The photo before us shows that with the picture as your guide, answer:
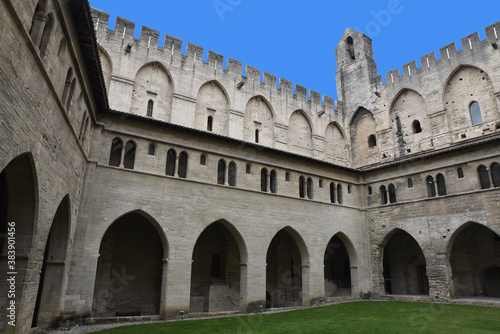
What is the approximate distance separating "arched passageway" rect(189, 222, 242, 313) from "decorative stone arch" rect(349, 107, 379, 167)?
42.1 feet

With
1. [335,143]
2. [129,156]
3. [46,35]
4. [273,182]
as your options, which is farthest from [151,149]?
[335,143]

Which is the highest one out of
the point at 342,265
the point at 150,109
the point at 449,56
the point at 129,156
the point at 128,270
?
the point at 449,56

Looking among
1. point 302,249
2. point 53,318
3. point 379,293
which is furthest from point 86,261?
point 379,293

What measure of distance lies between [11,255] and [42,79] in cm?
421

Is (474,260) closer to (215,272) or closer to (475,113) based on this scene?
(475,113)

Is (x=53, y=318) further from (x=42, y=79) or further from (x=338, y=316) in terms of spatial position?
(x=338, y=316)

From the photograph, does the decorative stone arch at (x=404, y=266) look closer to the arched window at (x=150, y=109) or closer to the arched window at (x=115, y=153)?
the arched window at (x=150, y=109)

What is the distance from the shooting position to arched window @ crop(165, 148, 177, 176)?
16688mm

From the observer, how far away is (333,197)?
22234 mm

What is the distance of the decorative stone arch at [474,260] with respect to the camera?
2055 cm

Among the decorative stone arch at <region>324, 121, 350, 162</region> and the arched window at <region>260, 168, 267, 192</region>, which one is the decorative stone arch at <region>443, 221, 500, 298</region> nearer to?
the decorative stone arch at <region>324, 121, 350, 162</region>

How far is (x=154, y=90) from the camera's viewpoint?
20.0m

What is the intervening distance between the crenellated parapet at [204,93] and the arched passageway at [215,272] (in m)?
6.37

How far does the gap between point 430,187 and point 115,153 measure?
691 inches
